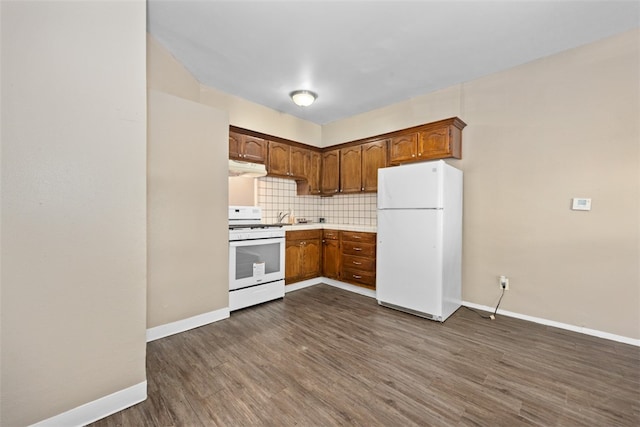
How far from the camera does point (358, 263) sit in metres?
3.71

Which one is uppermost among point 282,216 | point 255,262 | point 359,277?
point 282,216

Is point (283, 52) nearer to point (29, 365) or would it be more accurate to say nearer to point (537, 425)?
point (29, 365)

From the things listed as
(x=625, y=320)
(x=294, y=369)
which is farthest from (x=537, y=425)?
(x=625, y=320)

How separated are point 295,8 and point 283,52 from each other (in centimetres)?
61

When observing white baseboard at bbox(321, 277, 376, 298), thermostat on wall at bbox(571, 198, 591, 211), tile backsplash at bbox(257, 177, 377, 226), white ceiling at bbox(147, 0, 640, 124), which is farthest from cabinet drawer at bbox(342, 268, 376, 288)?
white ceiling at bbox(147, 0, 640, 124)

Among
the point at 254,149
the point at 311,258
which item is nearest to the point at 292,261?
the point at 311,258

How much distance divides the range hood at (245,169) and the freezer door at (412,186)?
1578 mm

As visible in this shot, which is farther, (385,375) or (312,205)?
(312,205)

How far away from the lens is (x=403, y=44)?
249 centimetres

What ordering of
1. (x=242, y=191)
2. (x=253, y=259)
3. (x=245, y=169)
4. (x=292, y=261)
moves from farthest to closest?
(x=242, y=191) → (x=292, y=261) → (x=245, y=169) → (x=253, y=259)

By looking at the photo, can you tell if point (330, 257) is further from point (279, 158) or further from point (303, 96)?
point (303, 96)

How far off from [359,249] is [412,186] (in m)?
1.20

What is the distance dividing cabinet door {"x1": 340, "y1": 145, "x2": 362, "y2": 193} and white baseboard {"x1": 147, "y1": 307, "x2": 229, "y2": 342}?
8.15 ft

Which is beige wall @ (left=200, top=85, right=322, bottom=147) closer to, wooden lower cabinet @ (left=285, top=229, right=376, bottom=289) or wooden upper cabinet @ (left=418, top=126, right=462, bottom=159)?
wooden lower cabinet @ (left=285, top=229, right=376, bottom=289)
